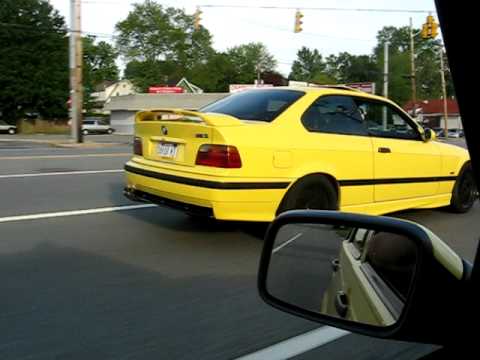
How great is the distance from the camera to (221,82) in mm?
97562

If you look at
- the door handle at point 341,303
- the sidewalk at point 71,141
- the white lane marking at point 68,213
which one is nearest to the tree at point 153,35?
the sidewalk at point 71,141

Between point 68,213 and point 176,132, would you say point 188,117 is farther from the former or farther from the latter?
point 68,213

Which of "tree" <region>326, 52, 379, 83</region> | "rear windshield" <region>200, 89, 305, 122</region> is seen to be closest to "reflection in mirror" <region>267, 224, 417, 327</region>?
"rear windshield" <region>200, 89, 305, 122</region>

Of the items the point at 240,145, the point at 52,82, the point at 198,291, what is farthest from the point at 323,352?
the point at 52,82

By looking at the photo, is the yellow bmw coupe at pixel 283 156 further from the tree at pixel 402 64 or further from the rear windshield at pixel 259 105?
the tree at pixel 402 64

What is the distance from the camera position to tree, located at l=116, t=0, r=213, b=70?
307 feet

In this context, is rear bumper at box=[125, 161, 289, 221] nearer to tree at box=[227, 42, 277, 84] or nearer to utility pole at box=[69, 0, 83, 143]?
utility pole at box=[69, 0, 83, 143]

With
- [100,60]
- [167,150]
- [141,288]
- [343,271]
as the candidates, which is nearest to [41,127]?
[100,60]

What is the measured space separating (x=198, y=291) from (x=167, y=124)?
199 centimetres

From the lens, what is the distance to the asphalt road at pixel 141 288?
315 cm

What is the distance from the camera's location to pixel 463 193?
743cm

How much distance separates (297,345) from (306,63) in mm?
147704

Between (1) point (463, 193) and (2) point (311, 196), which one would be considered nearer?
(2) point (311, 196)

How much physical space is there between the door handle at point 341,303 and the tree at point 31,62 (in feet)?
200
